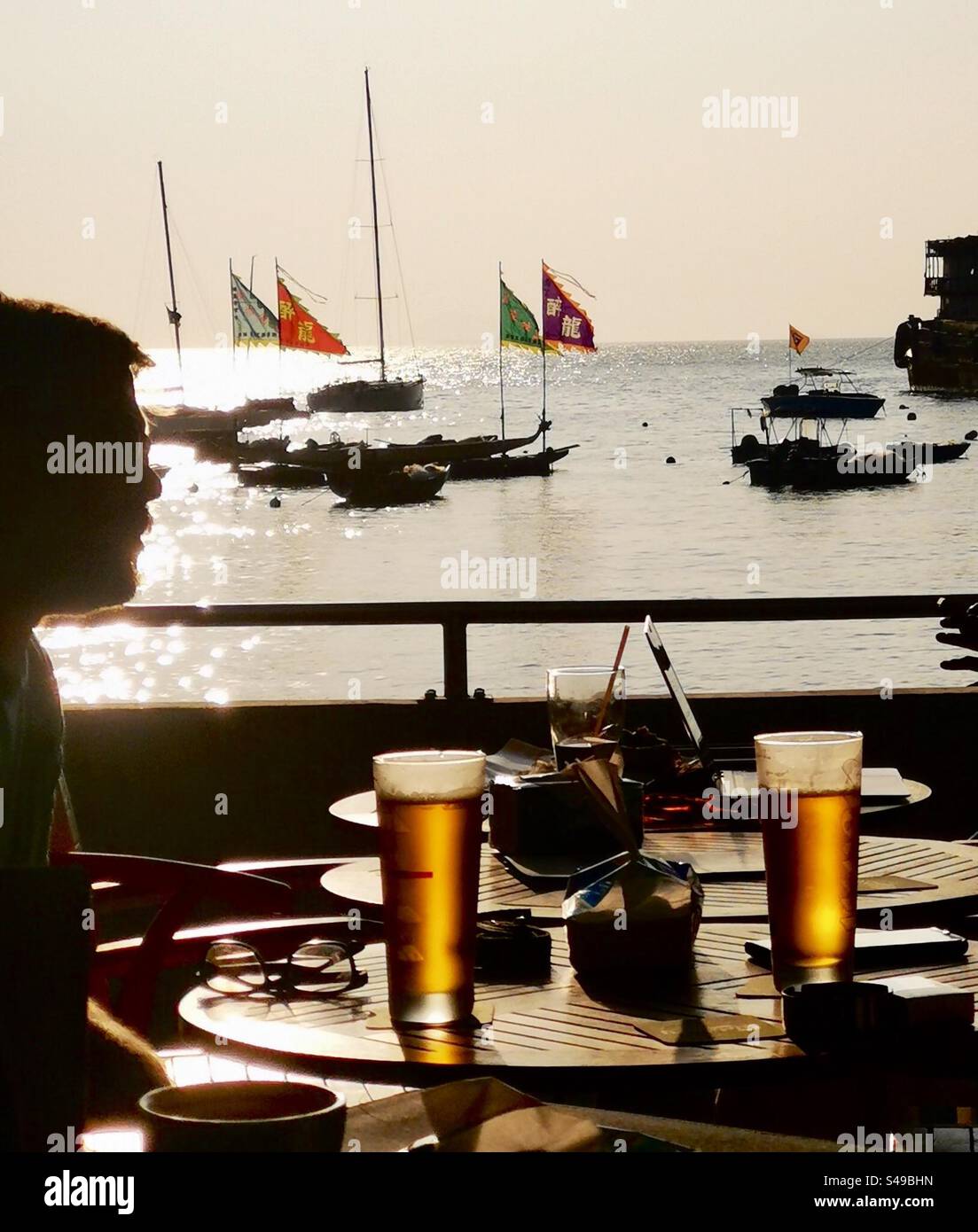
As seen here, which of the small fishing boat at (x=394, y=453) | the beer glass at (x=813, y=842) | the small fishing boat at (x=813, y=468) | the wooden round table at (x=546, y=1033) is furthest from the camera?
the small fishing boat at (x=813, y=468)

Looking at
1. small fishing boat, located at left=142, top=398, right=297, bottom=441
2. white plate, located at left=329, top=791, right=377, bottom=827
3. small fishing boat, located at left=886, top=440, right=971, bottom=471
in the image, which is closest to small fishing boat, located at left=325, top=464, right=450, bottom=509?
small fishing boat, located at left=886, top=440, right=971, bottom=471

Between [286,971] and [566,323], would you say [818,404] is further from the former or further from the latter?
[286,971]

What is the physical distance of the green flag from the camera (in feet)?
209

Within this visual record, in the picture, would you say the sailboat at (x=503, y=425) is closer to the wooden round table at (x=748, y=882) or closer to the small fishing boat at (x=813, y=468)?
the small fishing boat at (x=813, y=468)

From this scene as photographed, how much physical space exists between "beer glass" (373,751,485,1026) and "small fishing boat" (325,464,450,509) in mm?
62150

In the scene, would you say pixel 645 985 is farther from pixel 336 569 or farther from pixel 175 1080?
pixel 336 569

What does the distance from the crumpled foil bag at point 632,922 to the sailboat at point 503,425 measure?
190ft

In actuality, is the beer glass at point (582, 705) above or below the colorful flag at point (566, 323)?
below

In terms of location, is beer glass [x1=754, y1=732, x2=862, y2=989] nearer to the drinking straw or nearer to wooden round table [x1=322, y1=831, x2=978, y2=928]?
wooden round table [x1=322, y1=831, x2=978, y2=928]

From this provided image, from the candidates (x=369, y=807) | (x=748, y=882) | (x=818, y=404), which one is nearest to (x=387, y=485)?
(x=818, y=404)

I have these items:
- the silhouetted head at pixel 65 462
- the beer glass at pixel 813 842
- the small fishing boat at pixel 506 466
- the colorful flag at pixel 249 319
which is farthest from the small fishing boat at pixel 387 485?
the beer glass at pixel 813 842

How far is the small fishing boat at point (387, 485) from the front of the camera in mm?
63969

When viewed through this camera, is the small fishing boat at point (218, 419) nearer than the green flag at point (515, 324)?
No
